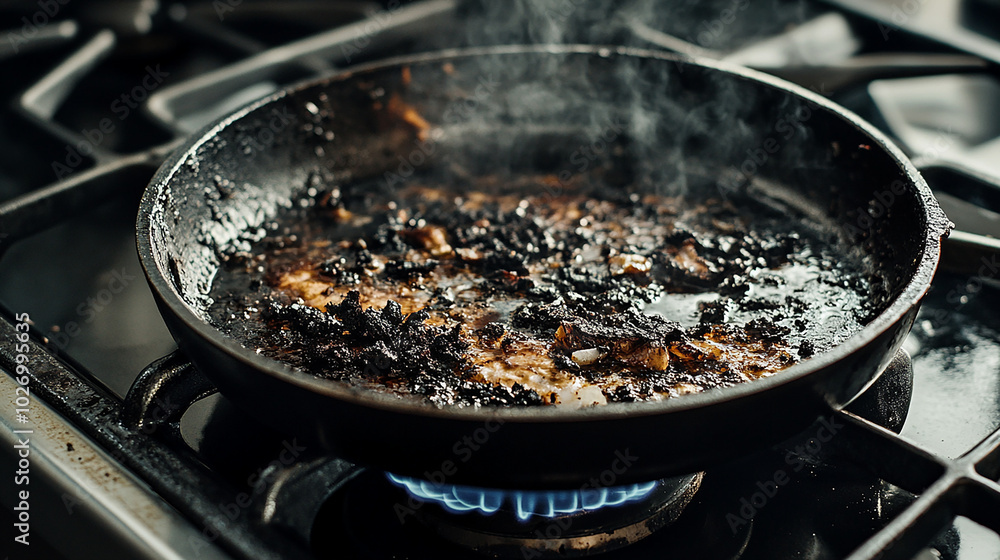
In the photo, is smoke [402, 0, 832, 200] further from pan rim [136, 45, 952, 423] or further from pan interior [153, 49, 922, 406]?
pan rim [136, 45, 952, 423]

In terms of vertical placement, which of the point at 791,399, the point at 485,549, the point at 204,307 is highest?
the point at 791,399

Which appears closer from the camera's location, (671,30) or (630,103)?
(630,103)

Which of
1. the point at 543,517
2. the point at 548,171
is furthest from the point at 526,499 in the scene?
the point at 548,171

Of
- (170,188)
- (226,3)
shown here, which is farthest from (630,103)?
(226,3)

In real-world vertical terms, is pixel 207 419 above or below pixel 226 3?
below

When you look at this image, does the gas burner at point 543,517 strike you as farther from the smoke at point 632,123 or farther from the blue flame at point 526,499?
the smoke at point 632,123

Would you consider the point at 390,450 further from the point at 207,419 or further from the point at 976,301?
the point at 976,301

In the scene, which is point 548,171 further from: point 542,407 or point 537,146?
point 542,407

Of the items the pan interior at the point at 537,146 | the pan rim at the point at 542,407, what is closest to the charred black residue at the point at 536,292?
the pan interior at the point at 537,146
